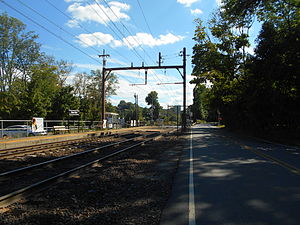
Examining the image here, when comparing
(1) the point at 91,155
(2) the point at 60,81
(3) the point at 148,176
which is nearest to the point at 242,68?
(1) the point at 91,155

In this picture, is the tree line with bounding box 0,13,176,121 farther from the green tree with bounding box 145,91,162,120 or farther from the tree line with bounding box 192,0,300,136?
the green tree with bounding box 145,91,162,120

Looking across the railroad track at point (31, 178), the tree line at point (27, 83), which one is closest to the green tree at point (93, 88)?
the tree line at point (27, 83)

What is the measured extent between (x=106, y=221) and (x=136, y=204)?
40.6 inches

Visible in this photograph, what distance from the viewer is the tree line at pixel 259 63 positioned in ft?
67.2

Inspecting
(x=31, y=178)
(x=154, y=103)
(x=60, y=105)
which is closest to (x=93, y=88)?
(x=60, y=105)

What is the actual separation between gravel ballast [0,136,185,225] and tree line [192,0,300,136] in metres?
16.2

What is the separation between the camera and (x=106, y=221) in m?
4.32

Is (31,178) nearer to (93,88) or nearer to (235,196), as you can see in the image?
(235,196)

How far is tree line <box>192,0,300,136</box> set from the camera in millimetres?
20484

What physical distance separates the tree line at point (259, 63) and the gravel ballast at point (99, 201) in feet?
53.1

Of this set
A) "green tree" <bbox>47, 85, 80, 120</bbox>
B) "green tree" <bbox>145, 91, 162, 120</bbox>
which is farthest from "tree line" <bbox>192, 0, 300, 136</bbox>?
"green tree" <bbox>145, 91, 162, 120</bbox>

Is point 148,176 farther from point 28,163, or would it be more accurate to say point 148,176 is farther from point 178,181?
point 28,163

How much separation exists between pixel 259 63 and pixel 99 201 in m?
22.0

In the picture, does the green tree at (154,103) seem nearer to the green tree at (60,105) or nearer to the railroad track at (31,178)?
the green tree at (60,105)
